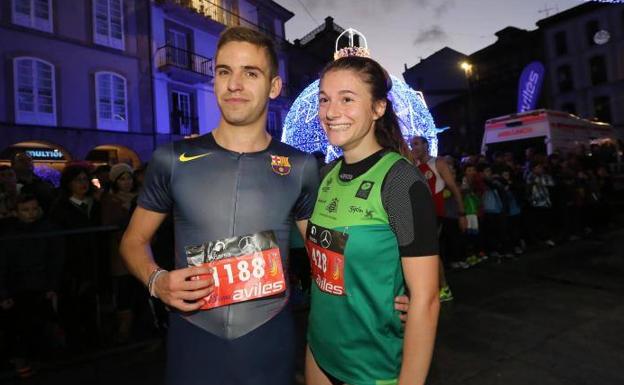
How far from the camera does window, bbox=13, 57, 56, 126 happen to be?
13055mm

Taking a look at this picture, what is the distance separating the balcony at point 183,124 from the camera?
703 inches

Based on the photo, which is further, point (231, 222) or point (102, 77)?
point (102, 77)

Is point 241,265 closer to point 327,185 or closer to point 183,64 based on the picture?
point 327,185

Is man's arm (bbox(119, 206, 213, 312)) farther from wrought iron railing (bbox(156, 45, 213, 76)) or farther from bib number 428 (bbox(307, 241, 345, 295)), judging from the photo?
wrought iron railing (bbox(156, 45, 213, 76))

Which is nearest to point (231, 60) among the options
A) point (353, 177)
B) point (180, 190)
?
point (180, 190)

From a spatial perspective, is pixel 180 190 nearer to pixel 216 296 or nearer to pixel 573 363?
pixel 216 296

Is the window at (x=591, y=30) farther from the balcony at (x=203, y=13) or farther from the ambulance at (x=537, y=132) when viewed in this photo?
the balcony at (x=203, y=13)

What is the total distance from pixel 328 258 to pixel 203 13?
68.8 feet

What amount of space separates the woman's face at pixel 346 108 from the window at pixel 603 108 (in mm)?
37490

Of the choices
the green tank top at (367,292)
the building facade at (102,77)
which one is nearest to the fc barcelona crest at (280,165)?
the green tank top at (367,292)

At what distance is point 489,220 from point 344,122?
21.7 feet

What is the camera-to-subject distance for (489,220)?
296 inches

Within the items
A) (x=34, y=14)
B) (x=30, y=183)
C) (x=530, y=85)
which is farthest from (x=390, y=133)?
(x=530, y=85)

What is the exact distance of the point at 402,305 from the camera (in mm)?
1629
